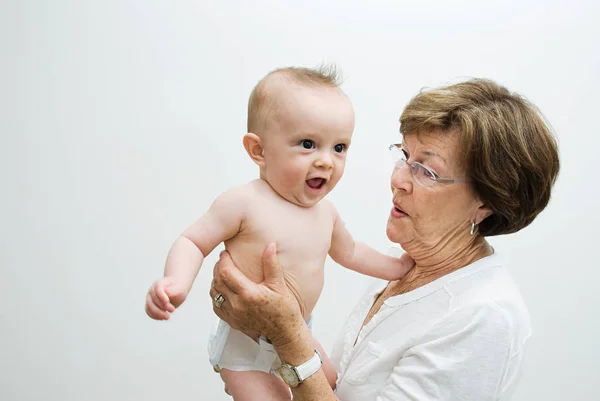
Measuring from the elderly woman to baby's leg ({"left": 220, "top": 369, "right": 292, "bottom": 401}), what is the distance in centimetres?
5

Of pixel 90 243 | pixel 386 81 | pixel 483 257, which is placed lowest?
pixel 90 243

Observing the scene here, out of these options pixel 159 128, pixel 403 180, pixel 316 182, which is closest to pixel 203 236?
pixel 316 182

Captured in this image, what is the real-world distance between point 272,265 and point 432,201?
43cm

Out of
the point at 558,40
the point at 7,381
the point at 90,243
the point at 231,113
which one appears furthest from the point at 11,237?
the point at 558,40

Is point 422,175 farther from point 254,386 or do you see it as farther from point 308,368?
point 254,386

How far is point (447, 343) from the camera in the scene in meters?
1.49

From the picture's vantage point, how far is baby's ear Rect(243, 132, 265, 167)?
4.87 feet

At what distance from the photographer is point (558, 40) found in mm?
2977

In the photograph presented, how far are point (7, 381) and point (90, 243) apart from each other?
636 millimetres

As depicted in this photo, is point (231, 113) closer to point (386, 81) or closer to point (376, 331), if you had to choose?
point (386, 81)

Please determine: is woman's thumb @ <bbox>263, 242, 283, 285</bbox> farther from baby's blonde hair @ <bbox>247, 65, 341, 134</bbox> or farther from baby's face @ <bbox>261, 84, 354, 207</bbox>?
baby's blonde hair @ <bbox>247, 65, 341, 134</bbox>

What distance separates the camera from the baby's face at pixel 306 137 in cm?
144

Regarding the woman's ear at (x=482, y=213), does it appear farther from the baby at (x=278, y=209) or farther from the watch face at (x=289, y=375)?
the watch face at (x=289, y=375)

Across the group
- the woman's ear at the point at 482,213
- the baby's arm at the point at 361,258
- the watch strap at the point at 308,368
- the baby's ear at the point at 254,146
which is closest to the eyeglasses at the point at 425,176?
the woman's ear at the point at 482,213
